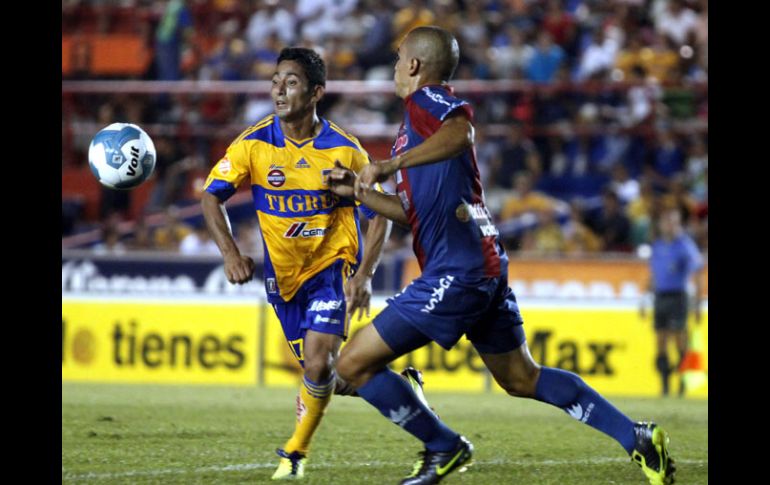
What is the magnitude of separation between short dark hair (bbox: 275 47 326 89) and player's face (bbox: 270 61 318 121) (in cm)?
3

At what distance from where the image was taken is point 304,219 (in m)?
7.52

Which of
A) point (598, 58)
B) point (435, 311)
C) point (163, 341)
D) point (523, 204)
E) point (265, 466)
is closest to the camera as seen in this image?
point (435, 311)

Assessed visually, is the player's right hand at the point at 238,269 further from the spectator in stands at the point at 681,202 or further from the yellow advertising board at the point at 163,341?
the spectator in stands at the point at 681,202

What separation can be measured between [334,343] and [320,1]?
14.5 meters

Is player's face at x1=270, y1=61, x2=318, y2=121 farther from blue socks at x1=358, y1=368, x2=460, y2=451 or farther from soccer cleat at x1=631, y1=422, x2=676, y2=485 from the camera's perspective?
soccer cleat at x1=631, y1=422, x2=676, y2=485

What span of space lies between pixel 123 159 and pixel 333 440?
2.70 meters

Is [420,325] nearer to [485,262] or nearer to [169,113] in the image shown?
[485,262]

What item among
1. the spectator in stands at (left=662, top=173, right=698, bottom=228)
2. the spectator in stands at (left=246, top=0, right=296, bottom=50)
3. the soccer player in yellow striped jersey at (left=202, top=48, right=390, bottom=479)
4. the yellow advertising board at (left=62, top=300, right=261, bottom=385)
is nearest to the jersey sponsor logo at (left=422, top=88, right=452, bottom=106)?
the soccer player in yellow striped jersey at (left=202, top=48, right=390, bottom=479)

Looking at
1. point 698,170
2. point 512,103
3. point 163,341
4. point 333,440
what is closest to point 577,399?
point 333,440

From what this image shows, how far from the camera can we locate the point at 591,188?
1792 centimetres

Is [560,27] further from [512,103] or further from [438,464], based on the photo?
[438,464]

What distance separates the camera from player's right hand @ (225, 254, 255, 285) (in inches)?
274

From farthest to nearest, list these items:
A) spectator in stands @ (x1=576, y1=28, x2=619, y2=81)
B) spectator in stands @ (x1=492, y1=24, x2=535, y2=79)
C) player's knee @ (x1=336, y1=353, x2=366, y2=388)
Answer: spectator in stands @ (x1=492, y1=24, x2=535, y2=79)
spectator in stands @ (x1=576, y1=28, x2=619, y2=81)
player's knee @ (x1=336, y1=353, x2=366, y2=388)

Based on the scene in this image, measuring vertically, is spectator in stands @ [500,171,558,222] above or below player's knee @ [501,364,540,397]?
above
